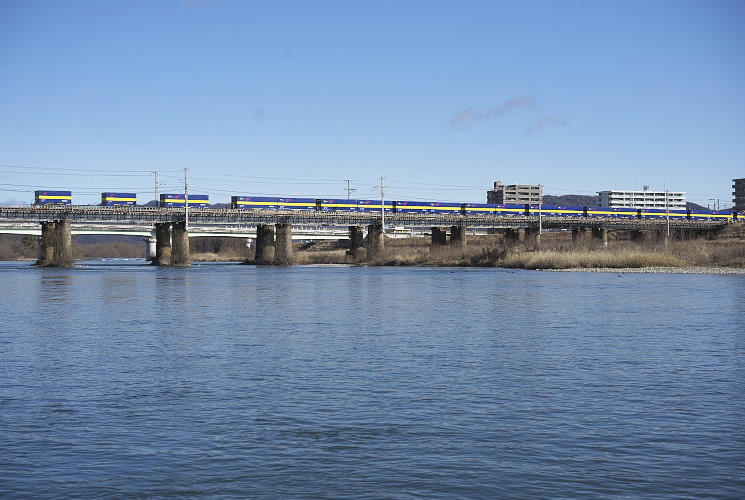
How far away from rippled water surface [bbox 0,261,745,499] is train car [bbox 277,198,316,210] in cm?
11275

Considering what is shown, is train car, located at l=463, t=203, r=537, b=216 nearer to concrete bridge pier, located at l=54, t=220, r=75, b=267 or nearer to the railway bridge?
the railway bridge

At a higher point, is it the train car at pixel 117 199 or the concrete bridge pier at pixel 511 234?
the train car at pixel 117 199

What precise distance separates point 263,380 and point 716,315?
91.0ft

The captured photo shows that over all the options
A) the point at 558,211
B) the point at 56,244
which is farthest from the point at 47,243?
the point at 558,211

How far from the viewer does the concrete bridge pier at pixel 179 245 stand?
135m

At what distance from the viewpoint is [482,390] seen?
2169cm

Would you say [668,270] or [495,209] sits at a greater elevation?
[495,209]

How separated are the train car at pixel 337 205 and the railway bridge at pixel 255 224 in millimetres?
4586

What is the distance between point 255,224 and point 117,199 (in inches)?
973

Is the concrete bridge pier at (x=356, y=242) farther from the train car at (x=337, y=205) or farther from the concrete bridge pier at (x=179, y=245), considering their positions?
the concrete bridge pier at (x=179, y=245)

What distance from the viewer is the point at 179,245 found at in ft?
447

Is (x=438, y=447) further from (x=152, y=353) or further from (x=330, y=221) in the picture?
(x=330, y=221)

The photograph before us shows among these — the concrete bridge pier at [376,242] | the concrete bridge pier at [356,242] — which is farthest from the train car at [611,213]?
the concrete bridge pier at [376,242]

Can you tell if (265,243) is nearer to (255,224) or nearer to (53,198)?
(255,224)
